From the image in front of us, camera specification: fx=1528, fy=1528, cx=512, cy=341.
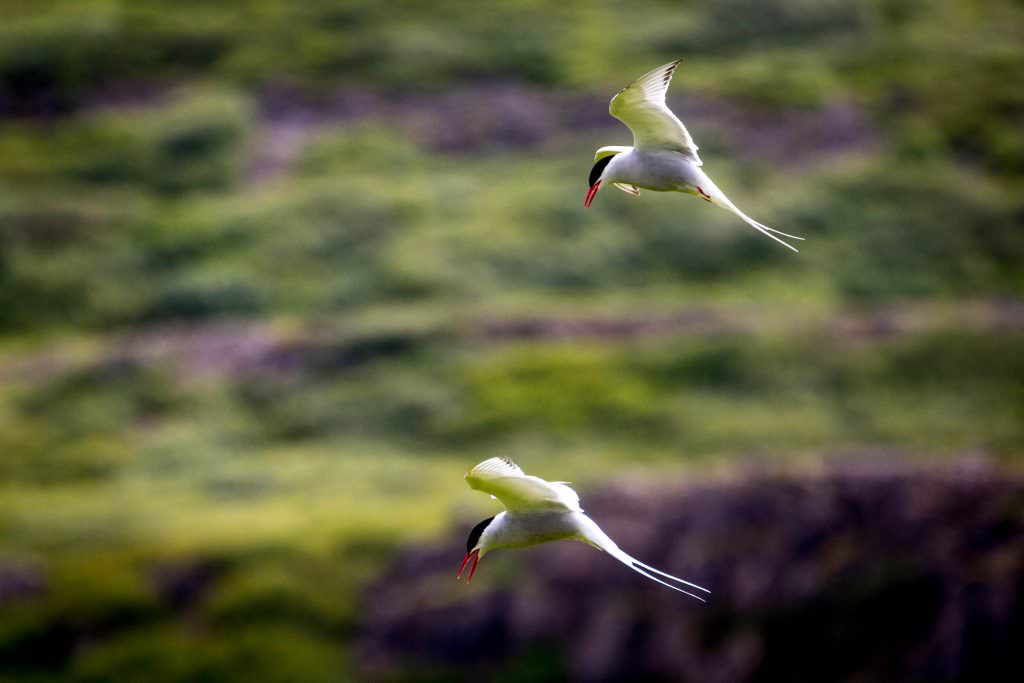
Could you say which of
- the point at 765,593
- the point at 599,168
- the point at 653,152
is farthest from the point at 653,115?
the point at 765,593

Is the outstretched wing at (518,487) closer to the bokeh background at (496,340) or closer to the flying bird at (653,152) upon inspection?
the flying bird at (653,152)

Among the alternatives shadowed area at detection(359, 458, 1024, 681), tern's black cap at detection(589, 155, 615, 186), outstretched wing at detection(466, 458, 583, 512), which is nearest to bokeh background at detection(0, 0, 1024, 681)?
shadowed area at detection(359, 458, 1024, 681)

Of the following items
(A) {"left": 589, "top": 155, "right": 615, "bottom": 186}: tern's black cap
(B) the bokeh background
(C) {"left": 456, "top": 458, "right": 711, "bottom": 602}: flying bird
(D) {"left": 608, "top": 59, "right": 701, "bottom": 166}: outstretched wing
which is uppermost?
(D) {"left": 608, "top": 59, "right": 701, "bottom": 166}: outstretched wing

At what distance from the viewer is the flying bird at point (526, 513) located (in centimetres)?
1330

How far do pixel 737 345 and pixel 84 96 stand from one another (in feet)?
247

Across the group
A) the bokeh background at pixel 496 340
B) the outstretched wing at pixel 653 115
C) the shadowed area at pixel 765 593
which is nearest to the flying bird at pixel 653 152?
the outstretched wing at pixel 653 115

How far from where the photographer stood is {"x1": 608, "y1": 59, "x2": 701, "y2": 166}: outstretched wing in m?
14.6

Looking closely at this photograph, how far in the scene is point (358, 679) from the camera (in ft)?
143

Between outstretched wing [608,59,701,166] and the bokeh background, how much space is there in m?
25.7

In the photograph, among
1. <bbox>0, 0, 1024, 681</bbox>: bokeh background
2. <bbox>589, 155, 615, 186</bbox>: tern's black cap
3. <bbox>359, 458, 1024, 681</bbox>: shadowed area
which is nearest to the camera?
<bbox>589, 155, 615, 186</bbox>: tern's black cap

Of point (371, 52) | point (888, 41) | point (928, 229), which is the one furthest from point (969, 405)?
point (371, 52)

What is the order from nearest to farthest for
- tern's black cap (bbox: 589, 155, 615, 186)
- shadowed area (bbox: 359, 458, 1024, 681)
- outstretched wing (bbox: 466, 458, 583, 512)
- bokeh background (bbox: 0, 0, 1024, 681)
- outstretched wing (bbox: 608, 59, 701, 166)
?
outstretched wing (bbox: 466, 458, 583, 512) → outstretched wing (bbox: 608, 59, 701, 166) → tern's black cap (bbox: 589, 155, 615, 186) → shadowed area (bbox: 359, 458, 1024, 681) → bokeh background (bbox: 0, 0, 1024, 681)

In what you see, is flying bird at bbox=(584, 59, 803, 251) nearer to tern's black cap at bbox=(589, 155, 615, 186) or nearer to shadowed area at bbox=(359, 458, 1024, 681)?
tern's black cap at bbox=(589, 155, 615, 186)

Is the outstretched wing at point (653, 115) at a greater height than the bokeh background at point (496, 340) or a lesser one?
greater
